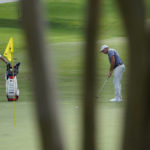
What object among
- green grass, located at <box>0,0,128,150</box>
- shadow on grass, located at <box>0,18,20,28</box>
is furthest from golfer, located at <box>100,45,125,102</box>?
shadow on grass, located at <box>0,18,20,28</box>

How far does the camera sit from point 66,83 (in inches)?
931

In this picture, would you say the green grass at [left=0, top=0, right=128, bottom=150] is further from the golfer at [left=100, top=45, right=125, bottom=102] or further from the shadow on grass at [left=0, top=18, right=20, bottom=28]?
the golfer at [left=100, top=45, right=125, bottom=102]

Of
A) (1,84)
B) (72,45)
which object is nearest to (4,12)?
(72,45)

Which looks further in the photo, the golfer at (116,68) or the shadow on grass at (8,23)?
the shadow on grass at (8,23)

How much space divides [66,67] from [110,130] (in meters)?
19.8

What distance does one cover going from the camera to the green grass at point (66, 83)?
2.17 metres

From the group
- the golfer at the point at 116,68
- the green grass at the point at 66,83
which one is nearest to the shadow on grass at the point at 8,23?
the green grass at the point at 66,83

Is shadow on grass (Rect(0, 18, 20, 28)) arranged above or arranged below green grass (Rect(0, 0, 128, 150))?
above

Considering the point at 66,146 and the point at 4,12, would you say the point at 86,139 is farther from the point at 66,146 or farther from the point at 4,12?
the point at 4,12

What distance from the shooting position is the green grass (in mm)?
2172

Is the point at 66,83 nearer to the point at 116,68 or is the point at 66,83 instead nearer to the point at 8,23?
the point at 116,68

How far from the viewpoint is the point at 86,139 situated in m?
2.07

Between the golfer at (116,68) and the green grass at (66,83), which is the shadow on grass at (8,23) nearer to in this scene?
the green grass at (66,83)

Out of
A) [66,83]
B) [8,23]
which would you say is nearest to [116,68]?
[66,83]
